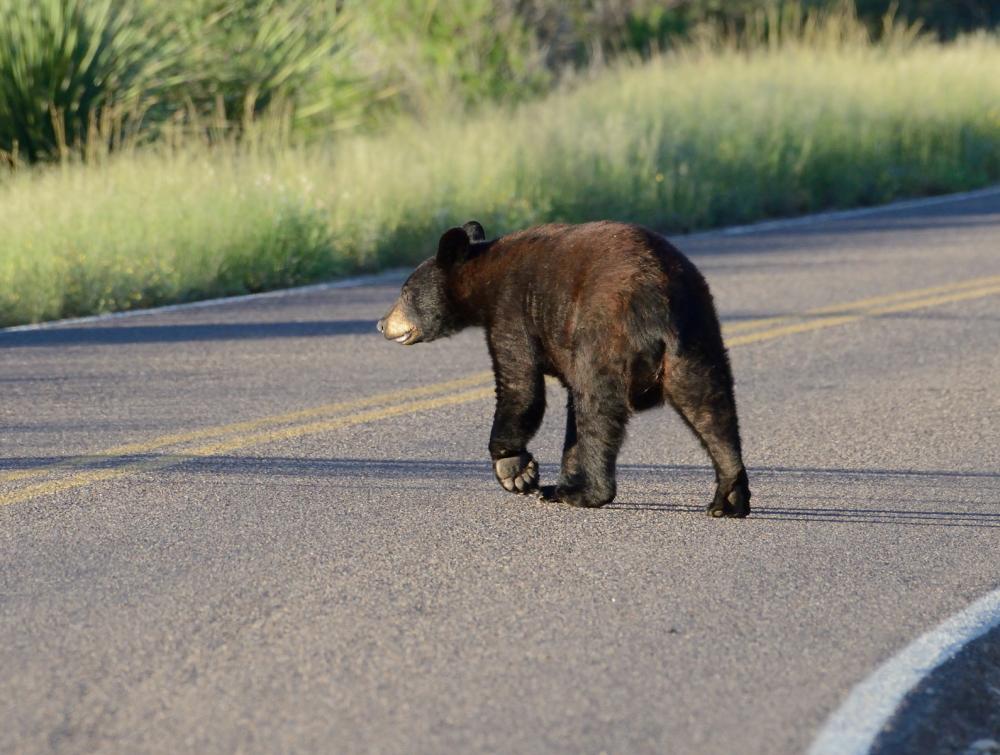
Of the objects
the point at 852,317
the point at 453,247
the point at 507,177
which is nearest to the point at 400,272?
the point at 507,177

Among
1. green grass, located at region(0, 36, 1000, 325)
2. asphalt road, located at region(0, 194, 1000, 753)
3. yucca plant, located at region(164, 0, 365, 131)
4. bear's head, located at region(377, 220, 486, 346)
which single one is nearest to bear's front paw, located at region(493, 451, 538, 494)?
asphalt road, located at region(0, 194, 1000, 753)

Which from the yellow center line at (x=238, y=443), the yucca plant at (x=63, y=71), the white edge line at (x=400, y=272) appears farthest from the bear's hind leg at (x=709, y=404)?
the yucca plant at (x=63, y=71)

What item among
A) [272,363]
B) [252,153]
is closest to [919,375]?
[272,363]

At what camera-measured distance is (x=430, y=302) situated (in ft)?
22.1

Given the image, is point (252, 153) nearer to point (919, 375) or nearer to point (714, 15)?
point (919, 375)

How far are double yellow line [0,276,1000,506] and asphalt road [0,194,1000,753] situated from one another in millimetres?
25

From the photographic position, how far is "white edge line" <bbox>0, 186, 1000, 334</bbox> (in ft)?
36.4

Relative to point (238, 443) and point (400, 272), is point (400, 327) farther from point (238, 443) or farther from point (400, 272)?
point (400, 272)

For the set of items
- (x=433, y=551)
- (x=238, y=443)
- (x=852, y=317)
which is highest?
(x=433, y=551)

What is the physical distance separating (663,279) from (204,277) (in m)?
6.76

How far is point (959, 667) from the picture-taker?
16.4 ft

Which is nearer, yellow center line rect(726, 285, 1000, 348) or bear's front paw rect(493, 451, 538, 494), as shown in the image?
bear's front paw rect(493, 451, 538, 494)

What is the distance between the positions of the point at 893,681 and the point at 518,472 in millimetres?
2180

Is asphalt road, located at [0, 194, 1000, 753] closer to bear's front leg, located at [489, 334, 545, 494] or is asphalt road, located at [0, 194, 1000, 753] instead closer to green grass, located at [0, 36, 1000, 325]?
bear's front leg, located at [489, 334, 545, 494]
